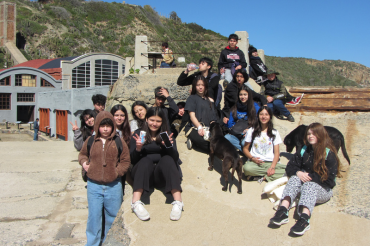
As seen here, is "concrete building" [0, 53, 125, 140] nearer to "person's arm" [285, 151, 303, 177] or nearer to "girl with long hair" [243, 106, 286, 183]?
"girl with long hair" [243, 106, 286, 183]

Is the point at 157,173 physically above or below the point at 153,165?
below

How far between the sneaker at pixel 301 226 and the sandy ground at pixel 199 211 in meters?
0.09

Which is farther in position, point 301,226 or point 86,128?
point 86,128

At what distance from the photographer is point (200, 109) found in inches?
189

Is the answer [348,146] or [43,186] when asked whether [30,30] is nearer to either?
[43,186]

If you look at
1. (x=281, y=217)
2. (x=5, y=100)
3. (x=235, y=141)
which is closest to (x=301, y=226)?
(x=281, y=217)

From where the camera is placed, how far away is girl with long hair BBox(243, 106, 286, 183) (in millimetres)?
4090

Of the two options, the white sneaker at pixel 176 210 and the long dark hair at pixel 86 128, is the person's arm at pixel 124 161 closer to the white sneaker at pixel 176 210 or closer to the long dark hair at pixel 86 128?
the white sneaker at pixel 176 210

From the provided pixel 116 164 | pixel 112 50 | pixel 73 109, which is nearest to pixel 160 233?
pixel 116 164

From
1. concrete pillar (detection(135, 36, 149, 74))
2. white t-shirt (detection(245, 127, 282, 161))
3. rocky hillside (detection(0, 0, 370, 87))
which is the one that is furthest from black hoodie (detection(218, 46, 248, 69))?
rocky hillside (detection(0, 0, 370, 87))

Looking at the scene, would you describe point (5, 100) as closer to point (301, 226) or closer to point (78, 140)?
point (78, 140)

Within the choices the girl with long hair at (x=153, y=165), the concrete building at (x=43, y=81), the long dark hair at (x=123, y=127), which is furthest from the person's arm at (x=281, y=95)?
the concrete building at (x=43, y=81)

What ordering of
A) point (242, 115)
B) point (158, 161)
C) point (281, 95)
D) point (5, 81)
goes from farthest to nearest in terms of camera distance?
point (5, 81) < point (281, 95) < point (242, 115) < point (158, 161)

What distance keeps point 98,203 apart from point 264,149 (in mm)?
2464
